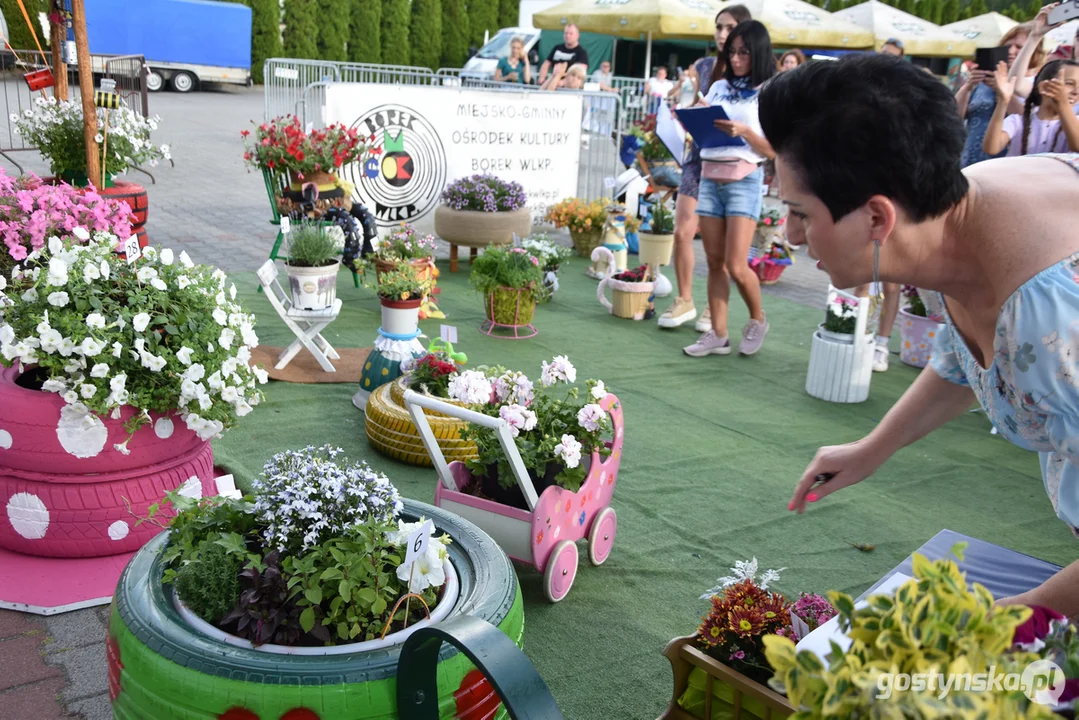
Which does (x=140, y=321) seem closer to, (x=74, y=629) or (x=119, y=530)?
(x=119, y=530)

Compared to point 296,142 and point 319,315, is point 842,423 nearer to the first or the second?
point 319,315

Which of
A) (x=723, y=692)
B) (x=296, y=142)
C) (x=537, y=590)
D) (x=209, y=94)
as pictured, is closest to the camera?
(x=723, y=692)

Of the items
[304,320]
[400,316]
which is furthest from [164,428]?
[304,320]

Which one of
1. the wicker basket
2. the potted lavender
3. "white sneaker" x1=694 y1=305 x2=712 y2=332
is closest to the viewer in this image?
"white sneaker" x1=694 y1=305 x2=712 y2=332

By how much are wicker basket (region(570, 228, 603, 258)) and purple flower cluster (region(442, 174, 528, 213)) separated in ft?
3.80

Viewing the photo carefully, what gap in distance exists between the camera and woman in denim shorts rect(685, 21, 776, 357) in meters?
5.21

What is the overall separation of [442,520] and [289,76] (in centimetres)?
808

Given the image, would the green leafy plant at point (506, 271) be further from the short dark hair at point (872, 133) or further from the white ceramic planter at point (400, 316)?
the short dark hair at point (872, 133)

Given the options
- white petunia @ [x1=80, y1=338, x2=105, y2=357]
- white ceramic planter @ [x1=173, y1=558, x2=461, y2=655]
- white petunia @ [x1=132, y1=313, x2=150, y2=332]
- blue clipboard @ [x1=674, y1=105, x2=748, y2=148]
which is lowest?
white ceramic planter @ [x1=173, y1=558, x2=461, y2=655]

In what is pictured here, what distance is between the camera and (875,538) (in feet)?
11.9

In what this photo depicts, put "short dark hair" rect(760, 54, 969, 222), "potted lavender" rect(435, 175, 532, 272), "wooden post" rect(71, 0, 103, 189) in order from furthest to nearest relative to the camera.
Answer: "potted lavender" rect(435, 175, 532, 272), "wooden post" rect(71, 0, 103, 189), "short dark hair" rect(760, 54, 969, 222)

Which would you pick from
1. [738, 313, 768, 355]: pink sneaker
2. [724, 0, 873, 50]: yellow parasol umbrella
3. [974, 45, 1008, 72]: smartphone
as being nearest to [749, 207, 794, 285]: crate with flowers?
[738, 313, 768, 355]: pink sneaker

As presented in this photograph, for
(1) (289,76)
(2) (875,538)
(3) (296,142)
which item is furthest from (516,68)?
(2) (875,538)

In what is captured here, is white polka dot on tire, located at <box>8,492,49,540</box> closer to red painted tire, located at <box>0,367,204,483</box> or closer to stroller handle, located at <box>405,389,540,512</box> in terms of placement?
red painted tire, located at <box>0,367,204,483</box>
